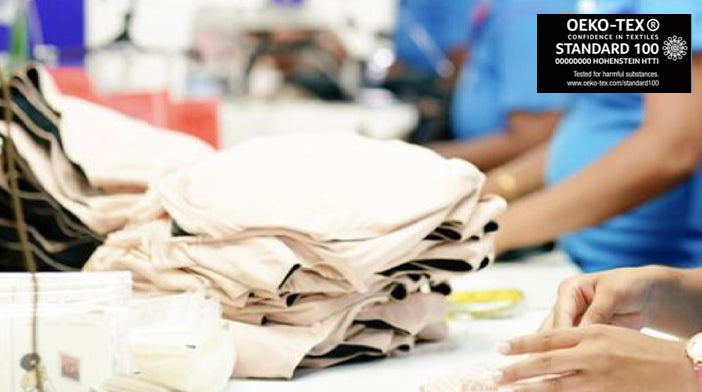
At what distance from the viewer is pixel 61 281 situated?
0.94 metres

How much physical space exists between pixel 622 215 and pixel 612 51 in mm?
548

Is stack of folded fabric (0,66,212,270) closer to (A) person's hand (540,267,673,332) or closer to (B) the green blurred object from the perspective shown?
(A) person's hand (540,267,673,332)

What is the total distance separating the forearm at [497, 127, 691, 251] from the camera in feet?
4.84

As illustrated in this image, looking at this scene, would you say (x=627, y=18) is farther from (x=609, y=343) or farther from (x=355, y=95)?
(x=355, y=95)

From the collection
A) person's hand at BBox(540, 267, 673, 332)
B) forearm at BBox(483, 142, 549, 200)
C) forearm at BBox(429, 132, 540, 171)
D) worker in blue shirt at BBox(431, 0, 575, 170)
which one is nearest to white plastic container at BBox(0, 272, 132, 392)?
person's hand at BBox(540, 267, 673, 332)

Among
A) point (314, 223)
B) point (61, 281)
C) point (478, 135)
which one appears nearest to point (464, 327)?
point (314, 223)

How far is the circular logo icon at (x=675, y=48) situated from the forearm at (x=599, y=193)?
0.37m

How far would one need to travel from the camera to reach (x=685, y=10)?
44.6 inches

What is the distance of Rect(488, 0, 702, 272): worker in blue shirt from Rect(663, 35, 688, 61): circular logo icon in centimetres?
26

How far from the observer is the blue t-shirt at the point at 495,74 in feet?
7.22

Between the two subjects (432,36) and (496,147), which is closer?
(496,147)

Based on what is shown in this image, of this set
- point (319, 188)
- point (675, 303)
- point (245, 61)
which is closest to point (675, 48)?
point (675, 303)

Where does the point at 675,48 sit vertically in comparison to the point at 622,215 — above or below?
above

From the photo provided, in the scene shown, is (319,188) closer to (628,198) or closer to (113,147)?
(113,147)
